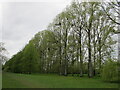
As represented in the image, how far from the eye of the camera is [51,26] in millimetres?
43250

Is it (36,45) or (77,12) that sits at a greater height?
(77,12)

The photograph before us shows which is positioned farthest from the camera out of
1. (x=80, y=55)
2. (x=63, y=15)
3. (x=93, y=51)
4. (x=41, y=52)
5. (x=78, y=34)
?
(x=41, y=52)

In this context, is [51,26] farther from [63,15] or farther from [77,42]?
[77,42]

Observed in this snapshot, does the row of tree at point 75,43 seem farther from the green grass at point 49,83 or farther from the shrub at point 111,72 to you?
the green grass at point 49,83

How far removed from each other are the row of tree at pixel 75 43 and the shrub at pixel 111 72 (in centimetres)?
260

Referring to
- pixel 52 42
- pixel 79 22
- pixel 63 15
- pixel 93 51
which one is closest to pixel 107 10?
pixel 93 51

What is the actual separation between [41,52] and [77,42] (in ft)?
66.3

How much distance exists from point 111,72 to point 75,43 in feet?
48.4

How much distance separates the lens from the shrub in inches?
806

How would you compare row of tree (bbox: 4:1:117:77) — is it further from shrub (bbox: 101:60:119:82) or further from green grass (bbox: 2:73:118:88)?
green grass (bbox: 2:73:118:88)

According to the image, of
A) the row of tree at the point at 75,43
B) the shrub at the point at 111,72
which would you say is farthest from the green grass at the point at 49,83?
the row of tree at the point at 75,43

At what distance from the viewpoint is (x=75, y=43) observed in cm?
3466

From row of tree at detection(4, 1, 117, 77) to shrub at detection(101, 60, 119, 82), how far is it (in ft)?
8.53

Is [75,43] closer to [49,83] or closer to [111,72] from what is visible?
[111,72]
